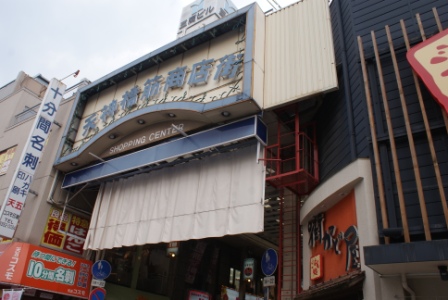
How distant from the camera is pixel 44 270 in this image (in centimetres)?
1578

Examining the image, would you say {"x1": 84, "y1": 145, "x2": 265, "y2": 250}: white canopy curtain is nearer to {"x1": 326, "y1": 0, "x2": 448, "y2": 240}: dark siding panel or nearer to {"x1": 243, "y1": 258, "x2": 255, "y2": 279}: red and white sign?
{"x1": 326, "y1": 0, "x2": 448, "y2": 240}: dark siding panel

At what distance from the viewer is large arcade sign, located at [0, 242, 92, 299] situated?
15.1 meters

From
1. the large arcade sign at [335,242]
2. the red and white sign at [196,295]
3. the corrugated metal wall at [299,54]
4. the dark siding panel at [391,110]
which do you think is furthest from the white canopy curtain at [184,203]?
the red and white sign at [196,295]

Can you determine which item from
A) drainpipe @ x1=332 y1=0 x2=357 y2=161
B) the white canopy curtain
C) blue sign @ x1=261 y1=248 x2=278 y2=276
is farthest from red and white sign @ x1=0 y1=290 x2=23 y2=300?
drainpipe @ x1=332 y1=0 x2=357 y2=161

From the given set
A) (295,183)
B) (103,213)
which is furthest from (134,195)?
(295,183)

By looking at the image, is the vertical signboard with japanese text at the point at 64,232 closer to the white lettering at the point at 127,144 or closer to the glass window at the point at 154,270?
the white lettering at the point at 127,144

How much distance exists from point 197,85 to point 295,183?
18.5ft

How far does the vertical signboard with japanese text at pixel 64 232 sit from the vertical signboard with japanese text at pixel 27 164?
1.94 metres

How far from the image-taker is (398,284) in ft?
27.4

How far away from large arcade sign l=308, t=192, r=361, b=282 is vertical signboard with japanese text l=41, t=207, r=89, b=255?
38.4ft

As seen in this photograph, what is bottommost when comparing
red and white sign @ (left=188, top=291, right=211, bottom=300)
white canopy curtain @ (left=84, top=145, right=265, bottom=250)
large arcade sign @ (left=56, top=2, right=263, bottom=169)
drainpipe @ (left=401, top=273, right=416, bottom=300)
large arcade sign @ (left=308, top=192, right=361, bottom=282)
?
drainpipe @ (left=401, top=273, right=416, bottom=300)

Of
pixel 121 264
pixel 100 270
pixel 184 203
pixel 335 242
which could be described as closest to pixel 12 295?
pixel 100 270

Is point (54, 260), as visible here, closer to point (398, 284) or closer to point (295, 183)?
point (295, 183)

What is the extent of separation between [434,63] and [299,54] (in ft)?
15.7
